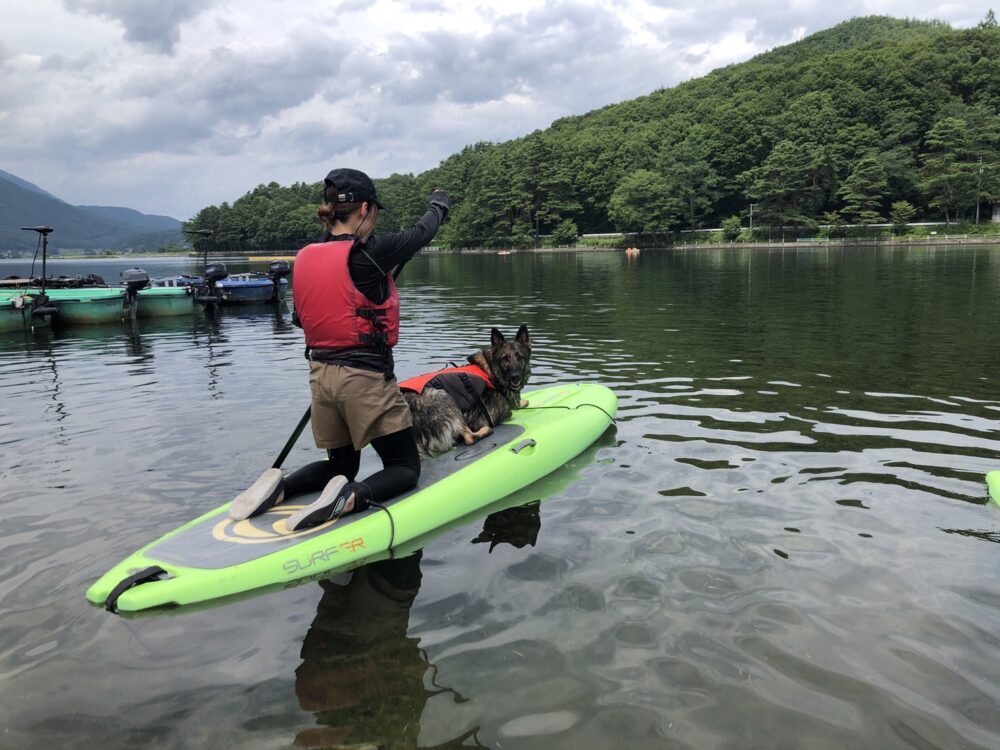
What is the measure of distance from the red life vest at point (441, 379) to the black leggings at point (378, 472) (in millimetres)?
1593

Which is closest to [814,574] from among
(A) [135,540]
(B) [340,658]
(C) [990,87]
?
(B) [340,658]

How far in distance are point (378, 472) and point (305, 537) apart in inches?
34.7

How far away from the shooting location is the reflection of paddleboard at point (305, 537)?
4288 millimetres

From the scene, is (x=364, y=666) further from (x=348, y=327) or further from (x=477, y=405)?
(x=477, y=405)

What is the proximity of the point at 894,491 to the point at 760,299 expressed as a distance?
19.1m

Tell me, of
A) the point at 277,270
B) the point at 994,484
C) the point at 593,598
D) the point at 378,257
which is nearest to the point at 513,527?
the point at 593,598

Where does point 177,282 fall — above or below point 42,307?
above

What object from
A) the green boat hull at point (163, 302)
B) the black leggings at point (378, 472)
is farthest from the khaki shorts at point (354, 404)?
the green boat hull at point (163, 302)

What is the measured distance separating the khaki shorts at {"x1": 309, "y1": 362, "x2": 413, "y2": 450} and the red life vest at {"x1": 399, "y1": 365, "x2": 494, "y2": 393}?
1.89m

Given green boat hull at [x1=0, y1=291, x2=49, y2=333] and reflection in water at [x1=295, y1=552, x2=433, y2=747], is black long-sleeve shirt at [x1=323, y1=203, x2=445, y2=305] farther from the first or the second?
green boat hull at [x1=0, y1=291, x2=49, y2=333]

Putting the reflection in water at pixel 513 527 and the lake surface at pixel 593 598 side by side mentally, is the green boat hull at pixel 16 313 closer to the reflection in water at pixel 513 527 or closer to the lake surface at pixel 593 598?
the lake surface at pixel 593 598

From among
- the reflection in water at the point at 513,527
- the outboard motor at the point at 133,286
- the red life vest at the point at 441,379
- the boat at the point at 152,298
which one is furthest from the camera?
the boat at the point at 152,298

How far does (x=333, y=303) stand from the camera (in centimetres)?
481

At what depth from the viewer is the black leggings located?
5273mm
